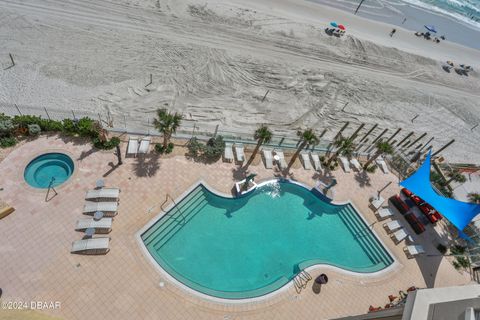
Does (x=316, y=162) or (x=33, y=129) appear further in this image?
(x=316, y=162)

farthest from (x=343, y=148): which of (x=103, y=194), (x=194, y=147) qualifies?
(x=103, y=194)

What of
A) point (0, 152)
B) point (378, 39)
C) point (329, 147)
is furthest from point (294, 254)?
point (378, 39)

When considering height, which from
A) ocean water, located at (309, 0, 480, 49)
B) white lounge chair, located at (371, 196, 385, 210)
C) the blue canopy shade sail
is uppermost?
ocean water, located at (309, 0, 480, 49)

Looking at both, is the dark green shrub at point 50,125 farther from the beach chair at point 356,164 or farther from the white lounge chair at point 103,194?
the beach chair at point 356,164

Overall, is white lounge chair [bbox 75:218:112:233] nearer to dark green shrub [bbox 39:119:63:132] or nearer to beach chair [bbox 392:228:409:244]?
dark green shrub [bbox 39:119:63:132]

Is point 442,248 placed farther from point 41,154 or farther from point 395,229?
point 41,154

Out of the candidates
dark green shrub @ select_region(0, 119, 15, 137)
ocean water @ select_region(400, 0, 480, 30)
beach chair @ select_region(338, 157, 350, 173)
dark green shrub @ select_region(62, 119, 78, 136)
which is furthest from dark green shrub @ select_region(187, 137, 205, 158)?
ocean water @ select_region(400, 0, 480, 30)

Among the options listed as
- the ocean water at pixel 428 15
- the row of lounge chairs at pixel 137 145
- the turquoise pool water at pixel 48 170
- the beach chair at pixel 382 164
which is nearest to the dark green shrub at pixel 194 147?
the row of lounge chairs at pixel 137 145

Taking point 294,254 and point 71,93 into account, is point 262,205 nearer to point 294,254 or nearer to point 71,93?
point 294,254
